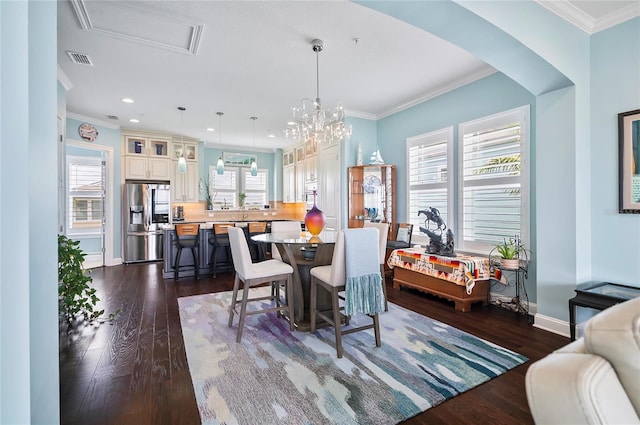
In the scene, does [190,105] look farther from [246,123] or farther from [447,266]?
[447,266]

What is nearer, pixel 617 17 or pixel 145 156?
pixel 617 17

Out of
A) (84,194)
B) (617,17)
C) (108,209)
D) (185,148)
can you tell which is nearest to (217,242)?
(108,209)

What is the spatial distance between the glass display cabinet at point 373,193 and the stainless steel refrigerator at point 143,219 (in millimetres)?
4146

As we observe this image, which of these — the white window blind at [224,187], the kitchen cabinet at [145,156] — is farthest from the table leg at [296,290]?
the white window blind at [224,187]

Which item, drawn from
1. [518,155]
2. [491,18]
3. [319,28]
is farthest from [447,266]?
[319,28]

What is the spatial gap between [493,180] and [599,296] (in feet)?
5.38

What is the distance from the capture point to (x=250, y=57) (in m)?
3.30

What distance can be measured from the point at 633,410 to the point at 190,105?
5498 millimetres

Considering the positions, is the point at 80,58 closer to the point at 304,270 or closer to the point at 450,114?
the point at 304,270

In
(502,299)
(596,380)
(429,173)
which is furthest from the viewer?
(429,173)

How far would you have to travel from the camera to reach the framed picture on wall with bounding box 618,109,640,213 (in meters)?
2.43

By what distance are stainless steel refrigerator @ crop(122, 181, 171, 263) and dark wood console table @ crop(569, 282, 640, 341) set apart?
262 inches

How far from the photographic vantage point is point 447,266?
3.50 metres

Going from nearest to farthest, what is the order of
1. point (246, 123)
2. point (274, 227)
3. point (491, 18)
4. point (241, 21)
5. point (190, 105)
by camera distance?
1. point (491, 18)
2. point (241, 21)
3. point (274, 227)
4. point (190, 105)
5. point (246, 123)
